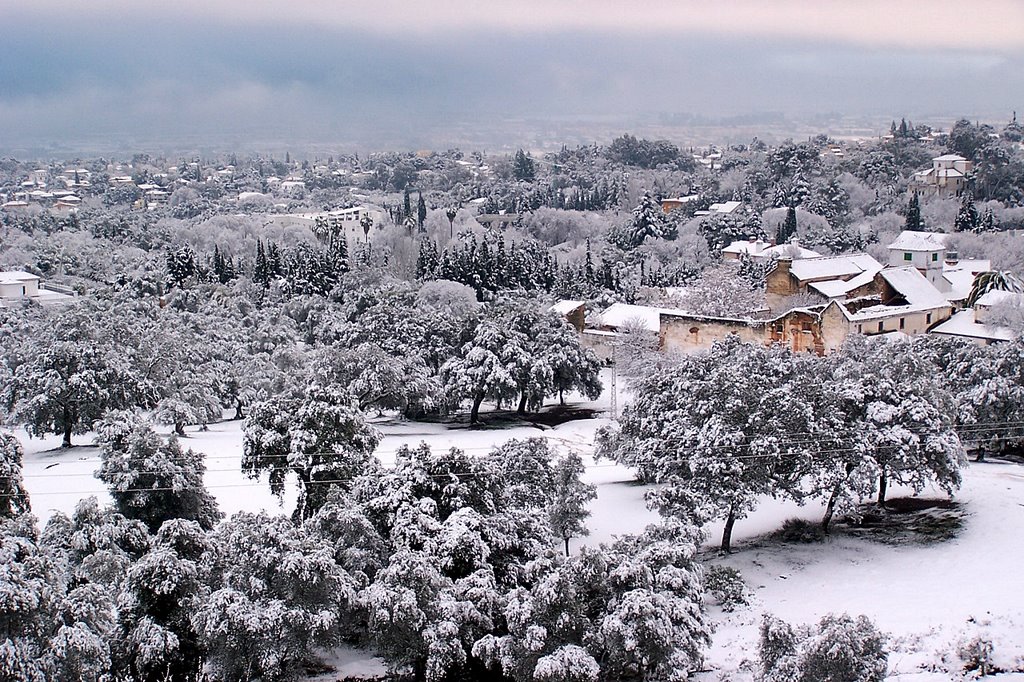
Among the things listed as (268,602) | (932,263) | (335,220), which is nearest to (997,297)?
(932,263)

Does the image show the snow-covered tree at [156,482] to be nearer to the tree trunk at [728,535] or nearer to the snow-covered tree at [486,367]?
the tree trunk at [728,535]

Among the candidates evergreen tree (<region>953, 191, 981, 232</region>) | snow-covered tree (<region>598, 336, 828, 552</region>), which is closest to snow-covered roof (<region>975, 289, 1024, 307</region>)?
snow-covered tree (<region>598, 336, 828, 552</region>)

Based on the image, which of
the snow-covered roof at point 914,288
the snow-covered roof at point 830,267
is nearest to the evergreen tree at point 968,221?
the snow-covered roof at point 830,267

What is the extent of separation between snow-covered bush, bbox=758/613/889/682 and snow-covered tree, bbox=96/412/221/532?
9.54 meters

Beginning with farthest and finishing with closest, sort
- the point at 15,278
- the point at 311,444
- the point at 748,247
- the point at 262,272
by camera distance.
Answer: the point at 748,247, the point at 262,272, the point at 15,278, the point at 311,444

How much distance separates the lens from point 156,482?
16812 millimetres

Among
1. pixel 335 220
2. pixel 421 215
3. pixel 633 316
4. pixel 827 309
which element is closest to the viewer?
pixel 827 309

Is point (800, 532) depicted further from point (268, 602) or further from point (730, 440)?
point (268, 602)

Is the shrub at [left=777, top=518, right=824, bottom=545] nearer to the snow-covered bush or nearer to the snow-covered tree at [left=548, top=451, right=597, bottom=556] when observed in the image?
the snow-covered tree at [left=548, top=451, right=597, bottom=556]

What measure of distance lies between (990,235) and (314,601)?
54.8 meters

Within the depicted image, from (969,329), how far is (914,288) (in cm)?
290

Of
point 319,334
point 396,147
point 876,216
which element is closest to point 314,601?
point 319,334

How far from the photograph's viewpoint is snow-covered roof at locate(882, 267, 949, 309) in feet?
121

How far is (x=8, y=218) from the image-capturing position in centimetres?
8562
